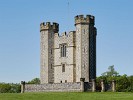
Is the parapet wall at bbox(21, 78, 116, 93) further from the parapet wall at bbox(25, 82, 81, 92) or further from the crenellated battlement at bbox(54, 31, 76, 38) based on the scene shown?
the crenellated battlement at bbox(54, 31, 76, 38)

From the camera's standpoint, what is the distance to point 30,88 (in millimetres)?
67062

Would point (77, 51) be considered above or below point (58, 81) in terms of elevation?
above

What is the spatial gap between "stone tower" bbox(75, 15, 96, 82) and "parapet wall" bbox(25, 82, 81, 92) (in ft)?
12.5

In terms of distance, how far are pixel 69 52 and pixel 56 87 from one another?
7153 mm

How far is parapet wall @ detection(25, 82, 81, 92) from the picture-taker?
201 ft

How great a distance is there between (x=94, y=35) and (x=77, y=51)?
4030 mm

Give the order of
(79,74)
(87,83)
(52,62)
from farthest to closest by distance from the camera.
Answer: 1. (52,62)
2. (79,74)
3. (87,83)

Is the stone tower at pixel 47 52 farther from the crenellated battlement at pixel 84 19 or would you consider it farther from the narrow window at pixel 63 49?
the crenellated battlement at pixel 84 19

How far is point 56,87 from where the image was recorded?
2520 inches

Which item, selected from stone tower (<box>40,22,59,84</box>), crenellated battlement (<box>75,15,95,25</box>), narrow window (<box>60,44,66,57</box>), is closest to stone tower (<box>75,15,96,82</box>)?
crenellated battlement (<box>75,15,95,25</box>)

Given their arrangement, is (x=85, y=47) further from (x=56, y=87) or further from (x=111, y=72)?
(x=111, y=72)

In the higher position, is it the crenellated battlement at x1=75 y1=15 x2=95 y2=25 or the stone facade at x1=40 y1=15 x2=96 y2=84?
the crenellated battlement at x1=75 y1=15 x2=95 y2=25

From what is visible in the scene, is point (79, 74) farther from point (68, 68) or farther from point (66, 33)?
point (66, 33)

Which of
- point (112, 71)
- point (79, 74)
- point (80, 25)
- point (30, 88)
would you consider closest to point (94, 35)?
point (80, 25)
